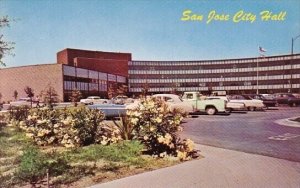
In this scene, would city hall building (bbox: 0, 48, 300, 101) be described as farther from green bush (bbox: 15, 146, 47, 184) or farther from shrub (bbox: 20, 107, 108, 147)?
green bush (bbox: 15, 146, 47, 184)

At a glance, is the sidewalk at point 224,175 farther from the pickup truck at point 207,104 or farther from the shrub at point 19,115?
the pickup truck at point 207,104

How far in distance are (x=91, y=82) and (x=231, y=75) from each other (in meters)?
40.6

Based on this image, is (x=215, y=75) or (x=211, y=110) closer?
(x=211, y=110)

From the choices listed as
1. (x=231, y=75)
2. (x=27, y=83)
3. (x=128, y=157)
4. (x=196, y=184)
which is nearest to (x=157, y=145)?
(x=128, y=157)

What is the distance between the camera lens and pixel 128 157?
320 inches

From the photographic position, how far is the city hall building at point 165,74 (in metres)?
58.5

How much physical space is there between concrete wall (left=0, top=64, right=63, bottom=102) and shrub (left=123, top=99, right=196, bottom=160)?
150ft

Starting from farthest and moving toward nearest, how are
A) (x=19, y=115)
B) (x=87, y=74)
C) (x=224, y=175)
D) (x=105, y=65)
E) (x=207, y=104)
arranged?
(x=105, y=65) < (x=87, y=74) < (x=207, y=104) < (x=19, y=115) < (x=224, y=175)

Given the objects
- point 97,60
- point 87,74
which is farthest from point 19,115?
point 97,60

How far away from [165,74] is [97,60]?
22.7 metres

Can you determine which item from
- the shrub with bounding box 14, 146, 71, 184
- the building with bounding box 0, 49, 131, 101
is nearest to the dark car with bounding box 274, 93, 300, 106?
the building with bounding box 0, 49, 131, 101

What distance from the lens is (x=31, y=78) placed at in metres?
56.1

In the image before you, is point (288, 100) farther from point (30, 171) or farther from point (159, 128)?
point (30, 171)

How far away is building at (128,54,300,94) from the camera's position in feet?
262
